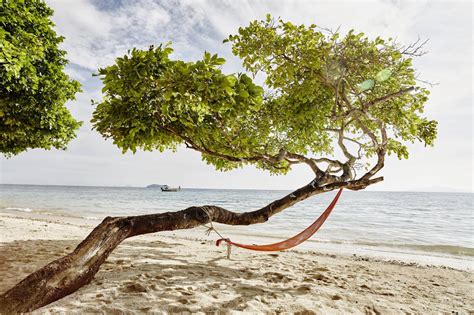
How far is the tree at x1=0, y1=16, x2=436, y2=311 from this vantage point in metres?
3.13

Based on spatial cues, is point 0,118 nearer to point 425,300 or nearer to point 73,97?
point 73,97

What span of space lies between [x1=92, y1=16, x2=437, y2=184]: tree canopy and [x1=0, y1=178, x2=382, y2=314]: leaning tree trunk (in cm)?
120

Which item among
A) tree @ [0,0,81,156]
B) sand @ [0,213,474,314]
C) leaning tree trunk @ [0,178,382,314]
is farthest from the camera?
tree @ [0,0,81,156]

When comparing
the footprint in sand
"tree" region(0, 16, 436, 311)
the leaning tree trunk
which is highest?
"tree" region(0, 16, 436, 311)

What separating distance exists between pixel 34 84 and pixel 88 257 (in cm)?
440

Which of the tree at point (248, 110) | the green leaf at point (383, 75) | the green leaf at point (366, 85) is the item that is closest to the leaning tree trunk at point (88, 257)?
the tree at point (248, 110)

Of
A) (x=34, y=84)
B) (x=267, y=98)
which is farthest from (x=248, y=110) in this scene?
(x=34, y=84)

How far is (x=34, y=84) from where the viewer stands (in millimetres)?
5695

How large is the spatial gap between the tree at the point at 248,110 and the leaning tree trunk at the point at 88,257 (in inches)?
0.4

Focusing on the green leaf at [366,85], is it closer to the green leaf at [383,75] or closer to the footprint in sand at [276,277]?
the green leaf at [383,75]

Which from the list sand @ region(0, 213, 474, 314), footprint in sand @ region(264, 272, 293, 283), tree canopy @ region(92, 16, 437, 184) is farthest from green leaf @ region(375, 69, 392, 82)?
footprint in sand @ region(264, 272, 293, 283)

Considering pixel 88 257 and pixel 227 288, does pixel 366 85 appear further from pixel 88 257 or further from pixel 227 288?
pixel 88 257

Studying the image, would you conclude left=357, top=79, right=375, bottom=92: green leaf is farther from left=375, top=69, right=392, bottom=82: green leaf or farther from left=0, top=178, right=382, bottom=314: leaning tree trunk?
left=0, top=178, right=382, bottom=314: leaning tree trunk

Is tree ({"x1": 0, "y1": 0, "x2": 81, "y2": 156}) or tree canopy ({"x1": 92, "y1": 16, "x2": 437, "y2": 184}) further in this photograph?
tree ({"x1": 0, "y1": 0, "x2": 81, "y2": 156})
